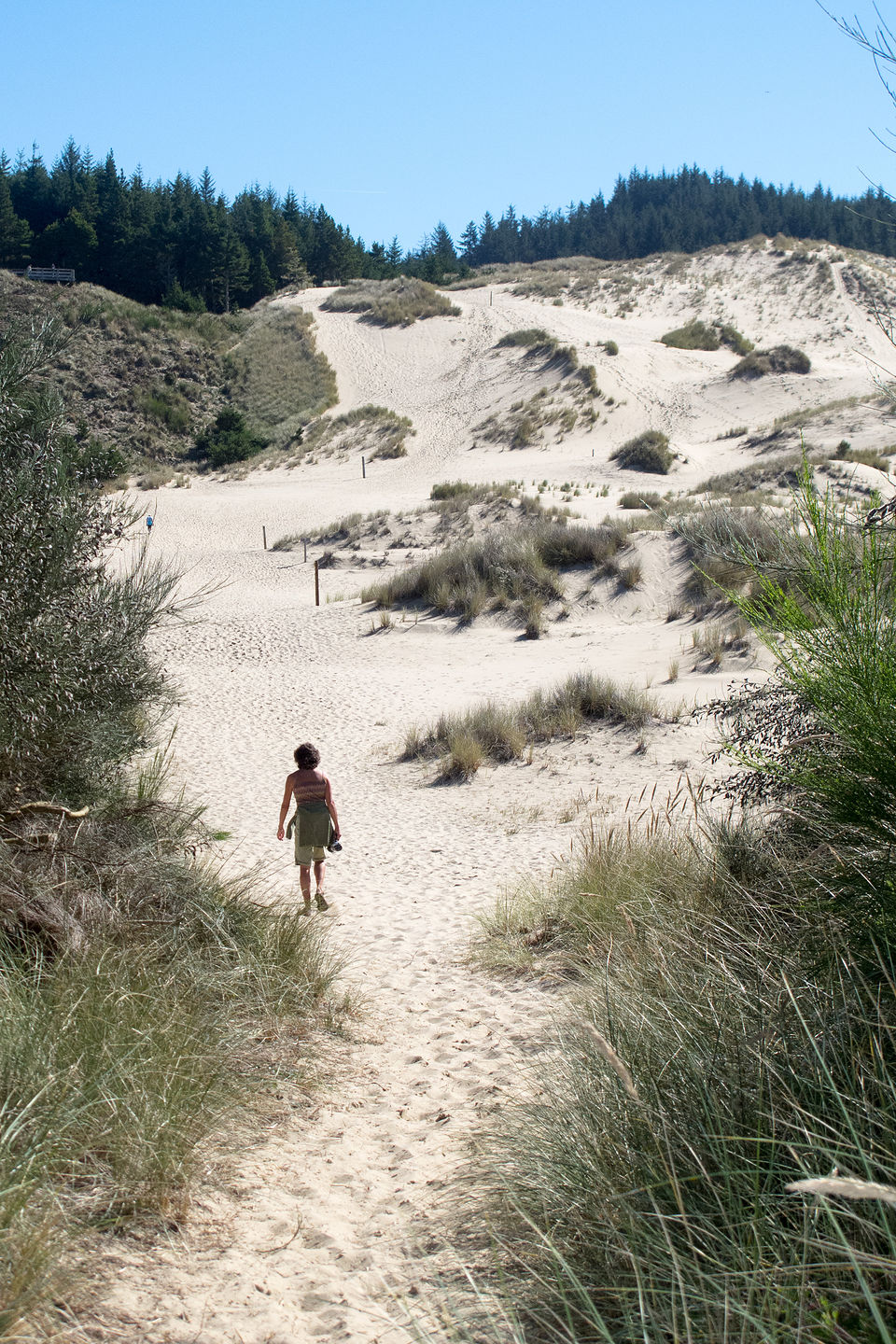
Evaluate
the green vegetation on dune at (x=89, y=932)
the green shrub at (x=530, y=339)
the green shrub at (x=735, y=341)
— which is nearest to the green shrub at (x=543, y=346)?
the green shrub at (x=530, y=339)

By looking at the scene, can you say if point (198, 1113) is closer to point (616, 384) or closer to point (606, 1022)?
point (606, 1022)

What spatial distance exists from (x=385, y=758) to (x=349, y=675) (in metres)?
4.51

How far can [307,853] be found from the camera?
7.27m

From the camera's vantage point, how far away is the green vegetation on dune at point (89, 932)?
294 cm

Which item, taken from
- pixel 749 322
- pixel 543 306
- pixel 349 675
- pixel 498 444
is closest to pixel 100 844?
pixel 349 675

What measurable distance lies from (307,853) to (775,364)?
4110 cm

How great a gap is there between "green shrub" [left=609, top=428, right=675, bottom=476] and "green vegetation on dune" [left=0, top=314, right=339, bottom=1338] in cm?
2716

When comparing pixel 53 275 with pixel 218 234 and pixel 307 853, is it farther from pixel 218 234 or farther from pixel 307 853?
pixel 307 853

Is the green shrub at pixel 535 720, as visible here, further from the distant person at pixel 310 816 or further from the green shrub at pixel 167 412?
the green shrub at pixel 167 412

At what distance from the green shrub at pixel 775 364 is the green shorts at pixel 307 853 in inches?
1588

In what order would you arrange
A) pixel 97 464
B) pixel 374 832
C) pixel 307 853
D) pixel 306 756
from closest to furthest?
1. pixel 306 756
2. pixel 307 853
3. pixel 97 464
4. pixel 374 832

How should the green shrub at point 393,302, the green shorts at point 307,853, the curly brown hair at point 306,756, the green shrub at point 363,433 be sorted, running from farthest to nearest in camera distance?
the green shrub at point 393,302 < the green shrub at point 363,433 < the green shorts at point 307,853 < the curly brown hair at point 306,756

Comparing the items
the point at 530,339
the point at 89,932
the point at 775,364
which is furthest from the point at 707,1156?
the point at 530,339

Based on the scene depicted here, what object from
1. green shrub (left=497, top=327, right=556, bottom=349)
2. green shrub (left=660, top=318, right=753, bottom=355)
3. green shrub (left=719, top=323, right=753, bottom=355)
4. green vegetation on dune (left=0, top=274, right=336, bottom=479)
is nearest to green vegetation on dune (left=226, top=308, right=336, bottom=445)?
green vegetation on dune (left=0, top=274, right=336, bottom=479)
